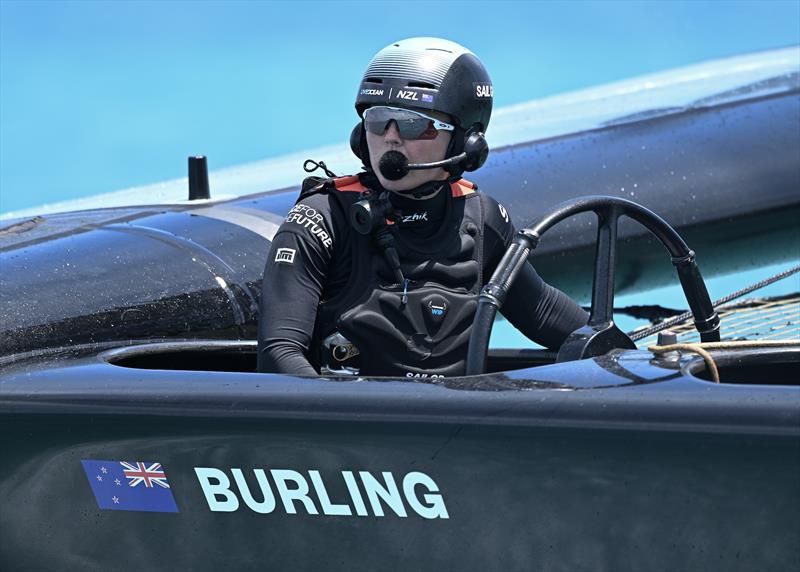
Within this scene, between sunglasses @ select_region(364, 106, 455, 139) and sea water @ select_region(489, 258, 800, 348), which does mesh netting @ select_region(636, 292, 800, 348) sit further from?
sunglasses @ select_region(364, 106, 455, 139)

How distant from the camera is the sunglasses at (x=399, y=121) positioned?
9.63 feet

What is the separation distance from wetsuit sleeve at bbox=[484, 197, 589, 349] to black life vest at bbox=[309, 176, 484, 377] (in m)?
0.14

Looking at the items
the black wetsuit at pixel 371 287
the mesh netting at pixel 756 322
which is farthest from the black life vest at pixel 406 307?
the mesh netting at pixel 756 322

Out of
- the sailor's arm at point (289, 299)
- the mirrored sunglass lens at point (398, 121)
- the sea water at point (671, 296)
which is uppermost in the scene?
the mirrored sunglass lens at point (398, 121)

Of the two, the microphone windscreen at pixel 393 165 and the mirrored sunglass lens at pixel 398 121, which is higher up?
the mirrored sunglass lens at pixel 398 121

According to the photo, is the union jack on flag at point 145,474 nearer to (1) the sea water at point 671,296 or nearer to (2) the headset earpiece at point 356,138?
(2) the headset earpiece at point 356,138

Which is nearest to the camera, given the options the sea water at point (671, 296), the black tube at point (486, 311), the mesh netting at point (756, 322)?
the black tube at point (486, 311)

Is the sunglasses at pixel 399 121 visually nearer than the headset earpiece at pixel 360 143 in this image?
Yes

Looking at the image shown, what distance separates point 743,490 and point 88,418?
1258 mm

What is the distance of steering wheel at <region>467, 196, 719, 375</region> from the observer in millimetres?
2549

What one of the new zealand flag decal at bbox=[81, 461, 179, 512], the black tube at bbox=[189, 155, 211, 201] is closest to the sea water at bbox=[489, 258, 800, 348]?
the black tube at bbox=[189, 155, 211, 201]

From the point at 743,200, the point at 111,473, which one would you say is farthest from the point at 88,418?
the point at 743,200

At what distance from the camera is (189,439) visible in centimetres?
255

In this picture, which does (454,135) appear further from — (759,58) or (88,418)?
(759,58)
